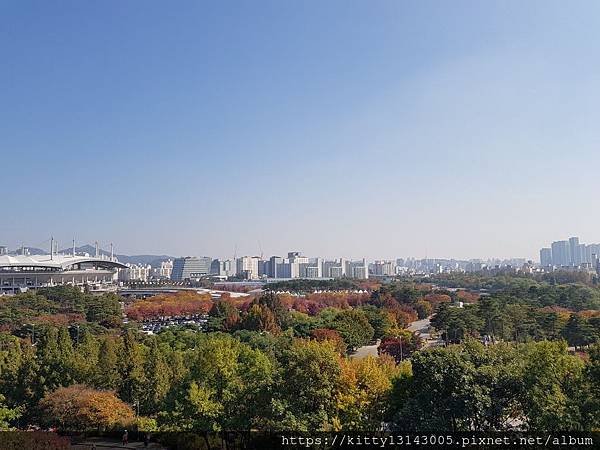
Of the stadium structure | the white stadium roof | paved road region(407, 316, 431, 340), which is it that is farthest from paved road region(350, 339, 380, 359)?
the white stadium roof

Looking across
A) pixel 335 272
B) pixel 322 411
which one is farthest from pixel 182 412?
pixel 335 272

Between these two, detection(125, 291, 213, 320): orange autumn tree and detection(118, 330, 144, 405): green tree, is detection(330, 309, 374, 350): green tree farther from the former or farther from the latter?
detection(125, 291, 213, 320): orange autumn tree

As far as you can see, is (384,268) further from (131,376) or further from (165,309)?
(131,376)

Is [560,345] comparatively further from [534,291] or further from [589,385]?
[534,291]

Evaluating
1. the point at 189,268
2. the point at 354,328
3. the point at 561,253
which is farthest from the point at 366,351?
the point at 561,253

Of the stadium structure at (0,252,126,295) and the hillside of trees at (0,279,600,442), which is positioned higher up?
the stadium structure at (0,252,126,295)

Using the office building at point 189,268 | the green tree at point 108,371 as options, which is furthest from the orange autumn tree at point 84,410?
the office building at point 189,268

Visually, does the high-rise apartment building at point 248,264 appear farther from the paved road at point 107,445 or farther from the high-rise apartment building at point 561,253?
the paved road at point 107,445
